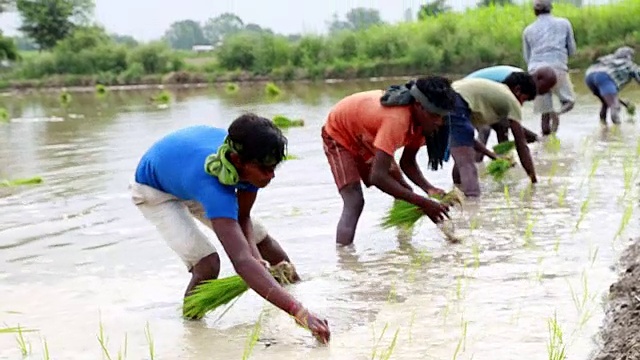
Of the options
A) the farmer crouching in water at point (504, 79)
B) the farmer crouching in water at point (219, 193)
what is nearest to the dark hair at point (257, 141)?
the farmer crouching in water at point (219, 193)

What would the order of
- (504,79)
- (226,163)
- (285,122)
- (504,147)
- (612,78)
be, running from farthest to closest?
(285,122), (612,78), (504,147), (504,79), (226,163)

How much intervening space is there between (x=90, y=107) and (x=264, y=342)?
66.1ft

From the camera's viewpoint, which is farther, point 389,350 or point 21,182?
point 21,182

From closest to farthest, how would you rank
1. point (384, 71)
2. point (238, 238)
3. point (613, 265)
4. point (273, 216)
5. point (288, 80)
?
1. point (238, 238)
2. point (613, 265)
3. point (273, 216)
4. point (384, 71)
5. point (288, 80)

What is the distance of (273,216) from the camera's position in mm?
6660

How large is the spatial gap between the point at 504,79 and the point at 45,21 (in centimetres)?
4840

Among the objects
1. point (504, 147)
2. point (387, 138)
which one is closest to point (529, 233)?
point (387, 138)

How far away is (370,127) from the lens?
525cm

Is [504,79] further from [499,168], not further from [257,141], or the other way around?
[257,141]

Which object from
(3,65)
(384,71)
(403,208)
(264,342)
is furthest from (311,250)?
(3,65)

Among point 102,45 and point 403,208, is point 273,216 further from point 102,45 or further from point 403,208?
point 102,45

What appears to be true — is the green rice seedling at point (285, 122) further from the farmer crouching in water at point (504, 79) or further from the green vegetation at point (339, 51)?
the green vegetation at point (339, 51)

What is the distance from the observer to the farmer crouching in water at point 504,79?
23.7 feet

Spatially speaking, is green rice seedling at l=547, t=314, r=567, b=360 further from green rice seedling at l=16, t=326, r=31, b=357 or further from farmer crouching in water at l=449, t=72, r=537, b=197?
farmer crouching in water at l=449, t=72, r=537, b=197
